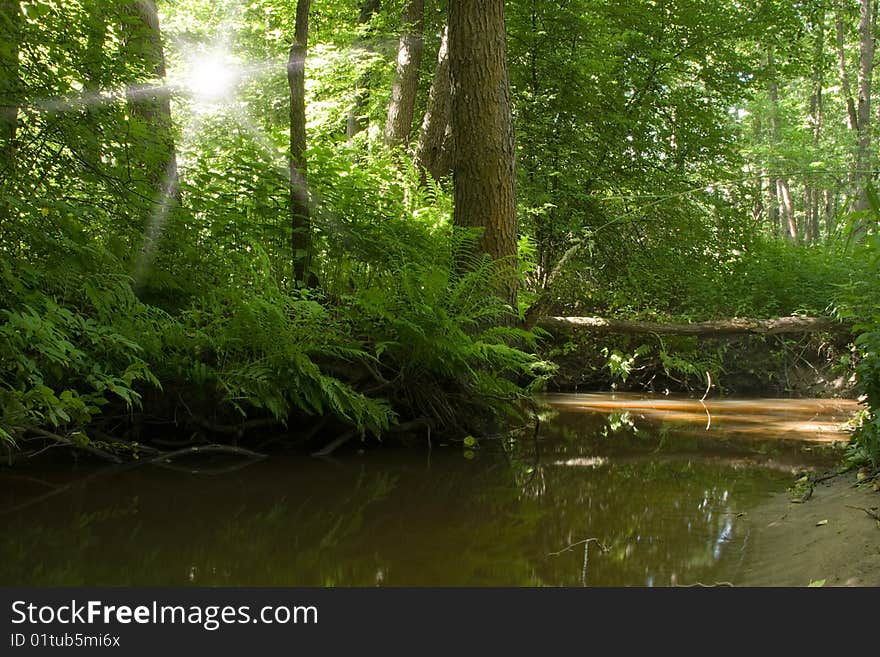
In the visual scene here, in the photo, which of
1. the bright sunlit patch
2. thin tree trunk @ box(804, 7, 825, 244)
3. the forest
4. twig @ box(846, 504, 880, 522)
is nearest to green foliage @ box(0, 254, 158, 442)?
the forest

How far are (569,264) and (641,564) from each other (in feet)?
31.1

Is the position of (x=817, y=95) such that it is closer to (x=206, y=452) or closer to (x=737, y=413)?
(x=737, y=413)

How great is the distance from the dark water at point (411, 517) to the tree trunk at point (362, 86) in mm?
10140

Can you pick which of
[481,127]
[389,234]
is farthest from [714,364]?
[389,234]

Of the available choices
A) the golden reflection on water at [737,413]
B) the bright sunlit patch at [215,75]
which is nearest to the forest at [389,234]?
the bright sunlit patch at [215,75]

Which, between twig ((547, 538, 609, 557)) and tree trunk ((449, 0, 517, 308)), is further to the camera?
tree trunk ((449, 0, 517, 308))

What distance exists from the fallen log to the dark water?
3.21 metres

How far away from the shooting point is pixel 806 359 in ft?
42.2

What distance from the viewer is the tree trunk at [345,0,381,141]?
14.9 meters

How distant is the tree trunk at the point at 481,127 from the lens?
25.2 feet

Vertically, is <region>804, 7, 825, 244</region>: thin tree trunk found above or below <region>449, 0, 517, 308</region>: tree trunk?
above

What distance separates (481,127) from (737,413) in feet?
16.2

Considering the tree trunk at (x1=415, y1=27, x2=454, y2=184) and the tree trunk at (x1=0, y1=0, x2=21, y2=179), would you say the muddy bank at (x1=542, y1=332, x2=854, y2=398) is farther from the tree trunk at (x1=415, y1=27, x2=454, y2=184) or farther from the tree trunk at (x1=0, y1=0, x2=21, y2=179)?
the tree trunk at (x1=0, y1=0, x2=21, y2=179)

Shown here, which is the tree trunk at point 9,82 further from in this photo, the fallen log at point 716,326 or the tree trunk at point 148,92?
the fallen log at point 716,326
